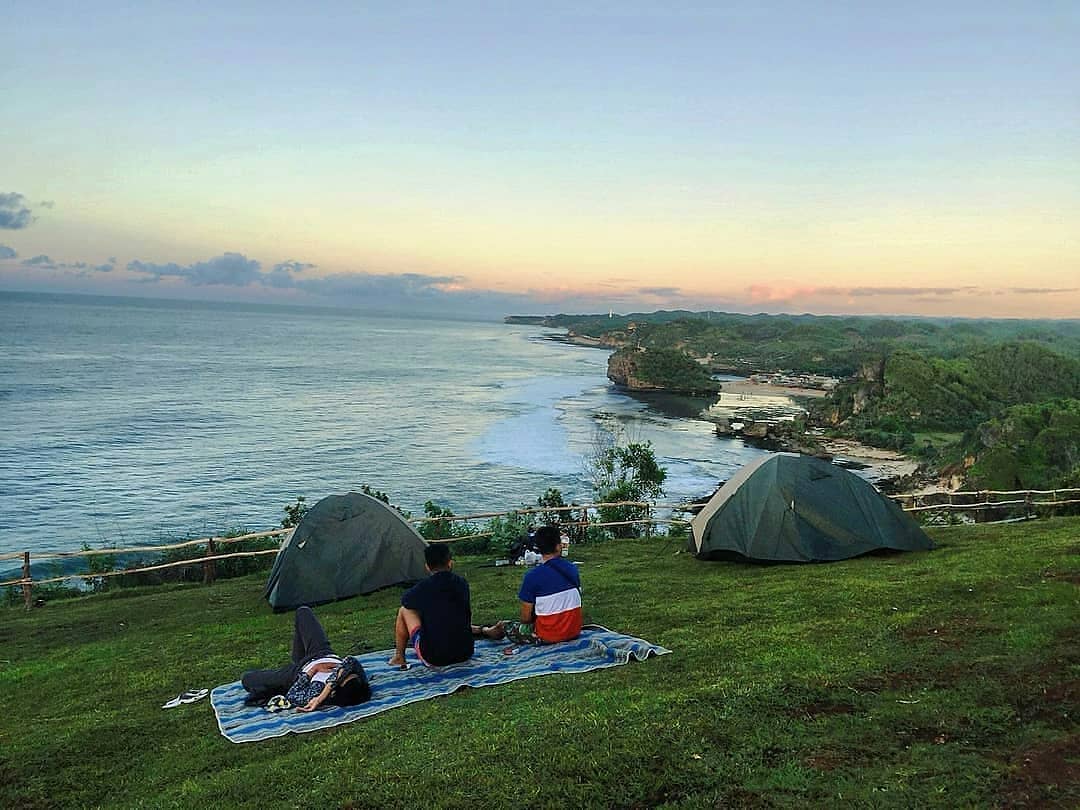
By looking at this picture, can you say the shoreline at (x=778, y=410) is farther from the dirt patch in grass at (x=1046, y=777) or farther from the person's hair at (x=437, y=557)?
the dirt patch in grass at (x=1046, y=777)

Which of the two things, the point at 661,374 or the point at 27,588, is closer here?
the point at 27,588

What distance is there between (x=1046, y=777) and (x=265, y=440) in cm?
6033

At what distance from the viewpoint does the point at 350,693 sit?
22.0 ft

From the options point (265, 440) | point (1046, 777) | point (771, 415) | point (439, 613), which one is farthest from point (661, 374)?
point (1046, 777)

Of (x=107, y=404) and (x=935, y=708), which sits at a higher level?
(x=935, y=708)

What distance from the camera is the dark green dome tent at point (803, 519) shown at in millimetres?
12773

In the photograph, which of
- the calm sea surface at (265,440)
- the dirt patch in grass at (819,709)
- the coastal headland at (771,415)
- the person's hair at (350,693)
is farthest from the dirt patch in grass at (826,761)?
the coastal headland at (771,415)

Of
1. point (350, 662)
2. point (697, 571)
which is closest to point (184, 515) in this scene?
point (697, 571)

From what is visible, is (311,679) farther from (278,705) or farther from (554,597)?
(554,597)

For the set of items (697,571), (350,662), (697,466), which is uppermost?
(350,662)

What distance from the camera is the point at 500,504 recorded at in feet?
135

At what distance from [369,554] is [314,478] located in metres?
34.6

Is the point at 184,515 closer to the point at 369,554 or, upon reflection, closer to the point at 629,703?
the point at 369,554

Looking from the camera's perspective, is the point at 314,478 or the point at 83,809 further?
the point at 314,478
